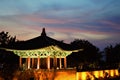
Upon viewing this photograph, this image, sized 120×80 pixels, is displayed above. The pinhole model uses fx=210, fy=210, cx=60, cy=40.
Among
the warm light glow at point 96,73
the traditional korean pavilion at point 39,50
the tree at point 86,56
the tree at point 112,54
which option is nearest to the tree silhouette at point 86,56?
the tree at point 86,56

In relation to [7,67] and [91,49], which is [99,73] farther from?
[91,49]

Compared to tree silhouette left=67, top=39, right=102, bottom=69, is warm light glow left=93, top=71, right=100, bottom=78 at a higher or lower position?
lower

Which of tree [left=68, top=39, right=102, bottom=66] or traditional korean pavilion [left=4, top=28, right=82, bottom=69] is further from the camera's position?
tree [left=68, top=39, right=102, bottom=66]

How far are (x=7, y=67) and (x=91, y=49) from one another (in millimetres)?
30062

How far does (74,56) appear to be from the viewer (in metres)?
43.6

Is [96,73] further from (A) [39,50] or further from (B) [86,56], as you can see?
(B) [86,56]

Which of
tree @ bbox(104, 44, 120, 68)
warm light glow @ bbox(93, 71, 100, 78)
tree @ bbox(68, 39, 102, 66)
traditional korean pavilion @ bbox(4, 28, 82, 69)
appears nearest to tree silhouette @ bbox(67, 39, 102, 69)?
tree @ bbox(68, 39, 102, 66)

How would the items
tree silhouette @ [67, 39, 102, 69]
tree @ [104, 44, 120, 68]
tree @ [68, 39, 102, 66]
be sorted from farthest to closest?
tree @ [104, 44, 120, 68], tree @ [68, 39, 102, 66], tree silhouette @ [67, 39, 102, 69]

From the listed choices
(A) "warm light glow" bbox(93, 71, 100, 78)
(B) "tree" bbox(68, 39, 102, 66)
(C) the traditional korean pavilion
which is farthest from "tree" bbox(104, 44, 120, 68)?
(C) the traditional korean pavilion

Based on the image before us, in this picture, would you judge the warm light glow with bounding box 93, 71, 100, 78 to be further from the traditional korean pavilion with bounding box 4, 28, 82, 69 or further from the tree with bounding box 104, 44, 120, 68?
the tree with bounding box 104, 44, 120, 68

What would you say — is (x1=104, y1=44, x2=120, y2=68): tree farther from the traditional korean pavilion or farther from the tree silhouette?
the traditional korean pavilion

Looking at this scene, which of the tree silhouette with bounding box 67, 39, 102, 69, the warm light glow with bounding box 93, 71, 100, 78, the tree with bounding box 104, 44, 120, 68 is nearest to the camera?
the warm light glow with bounding box 93, 71, 100, 78

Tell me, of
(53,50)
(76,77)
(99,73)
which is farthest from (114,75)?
(53,50)

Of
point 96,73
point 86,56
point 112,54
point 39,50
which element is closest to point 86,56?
point 86,56
